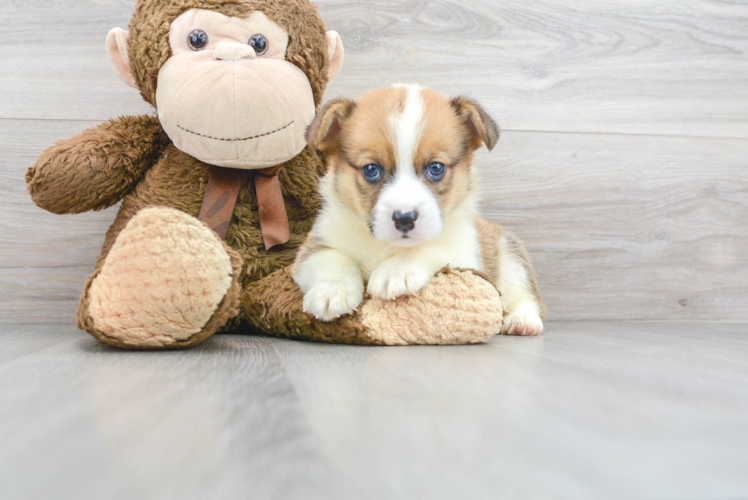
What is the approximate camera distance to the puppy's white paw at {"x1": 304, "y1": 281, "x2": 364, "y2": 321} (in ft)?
4.04

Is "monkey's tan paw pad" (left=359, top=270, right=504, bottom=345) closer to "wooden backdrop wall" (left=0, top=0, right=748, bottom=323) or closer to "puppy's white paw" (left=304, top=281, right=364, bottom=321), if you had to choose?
"puppy's white paw" (left=304, top=281, right=364, bottom=321)

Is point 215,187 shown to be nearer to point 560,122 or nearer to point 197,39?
point 197,39

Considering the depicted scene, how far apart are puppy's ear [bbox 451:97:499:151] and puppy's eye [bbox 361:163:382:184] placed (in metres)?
0.26

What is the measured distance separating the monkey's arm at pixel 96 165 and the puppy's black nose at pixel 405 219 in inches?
30.5

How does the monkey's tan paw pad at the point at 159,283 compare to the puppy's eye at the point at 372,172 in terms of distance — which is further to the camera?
the puppy's eye at the point at 372,172

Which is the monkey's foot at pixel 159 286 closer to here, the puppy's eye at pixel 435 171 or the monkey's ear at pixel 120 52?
the puppy's eye at pixel 435 171

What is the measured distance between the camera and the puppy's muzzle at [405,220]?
1188mm

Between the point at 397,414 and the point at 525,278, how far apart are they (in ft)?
3.50

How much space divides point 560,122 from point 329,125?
104cm

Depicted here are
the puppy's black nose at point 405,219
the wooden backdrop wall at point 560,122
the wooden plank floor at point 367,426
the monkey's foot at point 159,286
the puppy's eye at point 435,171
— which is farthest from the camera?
the wooden backdrop wall at point 560,122

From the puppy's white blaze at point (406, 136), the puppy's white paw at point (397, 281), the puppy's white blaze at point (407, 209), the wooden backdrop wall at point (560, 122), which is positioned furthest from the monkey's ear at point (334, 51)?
the puppy's white paw at point (397, 281)

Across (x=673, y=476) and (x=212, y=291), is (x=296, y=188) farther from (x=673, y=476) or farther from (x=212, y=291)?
(x=673, y=476)

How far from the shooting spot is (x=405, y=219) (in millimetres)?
1191

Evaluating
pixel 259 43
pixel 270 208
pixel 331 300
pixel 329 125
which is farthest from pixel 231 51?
pixel 331 300
